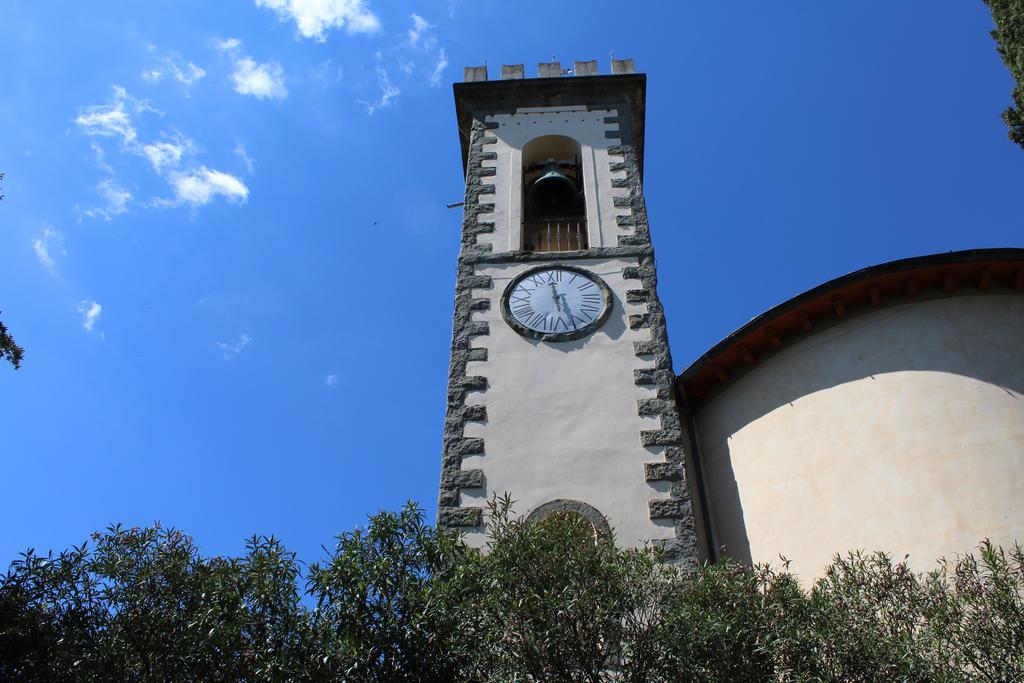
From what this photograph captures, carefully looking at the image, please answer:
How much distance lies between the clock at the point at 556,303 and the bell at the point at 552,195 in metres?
2.25

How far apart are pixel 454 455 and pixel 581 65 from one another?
9100mm

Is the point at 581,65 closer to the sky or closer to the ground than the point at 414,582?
closer to the sky

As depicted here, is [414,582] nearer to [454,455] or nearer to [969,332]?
[454,455]

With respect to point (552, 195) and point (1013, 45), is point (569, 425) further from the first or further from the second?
point (1013, 45)

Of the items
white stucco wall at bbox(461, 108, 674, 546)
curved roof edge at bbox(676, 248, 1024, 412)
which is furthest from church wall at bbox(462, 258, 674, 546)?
curved roof edge at bbox(676, 248, 1024, 412)

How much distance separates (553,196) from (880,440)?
7005 millimetres

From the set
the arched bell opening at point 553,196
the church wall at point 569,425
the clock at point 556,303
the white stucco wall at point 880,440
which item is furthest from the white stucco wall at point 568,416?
the white stucco wall at point 880,440

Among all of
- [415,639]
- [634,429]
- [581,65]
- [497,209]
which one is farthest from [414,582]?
[581,65]

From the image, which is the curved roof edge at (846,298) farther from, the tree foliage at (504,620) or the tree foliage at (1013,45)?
the tree foliage at (504,620)

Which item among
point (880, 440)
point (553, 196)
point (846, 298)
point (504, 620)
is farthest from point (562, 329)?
point (504, 620)

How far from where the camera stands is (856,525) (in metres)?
8.98

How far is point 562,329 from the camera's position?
11852mm

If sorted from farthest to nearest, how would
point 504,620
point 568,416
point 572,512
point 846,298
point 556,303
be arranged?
point 556,303
point 568,416
point 846,298
point 572,512
point 504,620

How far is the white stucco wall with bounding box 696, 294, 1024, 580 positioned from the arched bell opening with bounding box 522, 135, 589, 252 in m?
4.04
